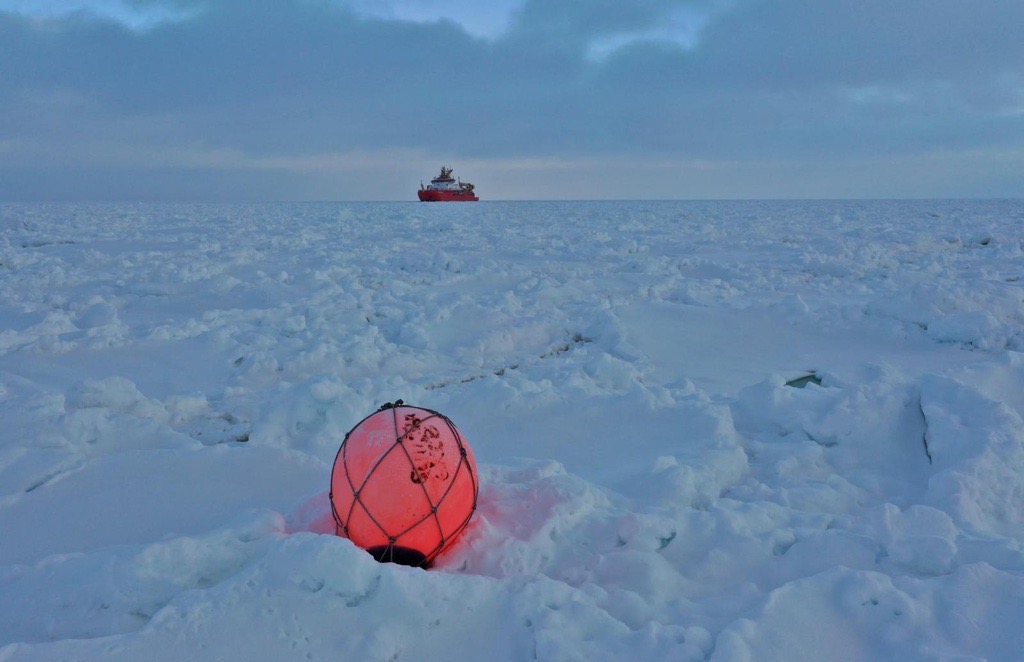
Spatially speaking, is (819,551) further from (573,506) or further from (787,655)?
(573,506)

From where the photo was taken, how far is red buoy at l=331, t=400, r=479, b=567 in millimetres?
2162

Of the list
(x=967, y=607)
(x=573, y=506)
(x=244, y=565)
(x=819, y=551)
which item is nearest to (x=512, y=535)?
(x=573, y=506)

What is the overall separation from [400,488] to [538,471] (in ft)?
2.94

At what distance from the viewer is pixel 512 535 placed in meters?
2.37

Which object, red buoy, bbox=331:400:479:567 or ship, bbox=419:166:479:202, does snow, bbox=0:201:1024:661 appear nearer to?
red buoy, bbox=331:400:479:567

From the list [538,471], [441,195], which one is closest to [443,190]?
[441,195]

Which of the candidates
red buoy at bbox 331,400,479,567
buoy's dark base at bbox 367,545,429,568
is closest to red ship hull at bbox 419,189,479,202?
red buoy at bbox 331,400,479,567

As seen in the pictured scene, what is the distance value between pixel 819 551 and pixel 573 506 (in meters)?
0.90

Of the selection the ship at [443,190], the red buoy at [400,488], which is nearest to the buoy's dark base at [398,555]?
the red buoy at [400,488]

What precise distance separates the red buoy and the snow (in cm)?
18

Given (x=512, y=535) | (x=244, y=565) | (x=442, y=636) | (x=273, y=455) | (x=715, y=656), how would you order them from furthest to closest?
(x=273, y=455) < (x=512, y=535) < (x=244, y=565) < (x=442, y=636) < (x=715, y=656)

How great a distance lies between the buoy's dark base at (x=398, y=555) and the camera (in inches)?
86.0

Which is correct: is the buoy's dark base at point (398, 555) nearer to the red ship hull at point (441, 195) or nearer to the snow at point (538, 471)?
the snow at point (538, 471)

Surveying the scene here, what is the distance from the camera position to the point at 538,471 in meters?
2.89
